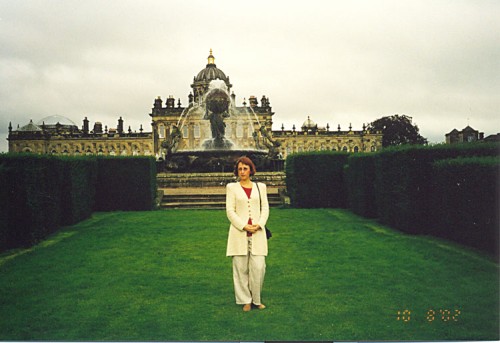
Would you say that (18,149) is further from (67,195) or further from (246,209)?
(246,209)

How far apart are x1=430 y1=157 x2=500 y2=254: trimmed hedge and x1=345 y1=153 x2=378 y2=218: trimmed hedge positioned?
376 centimetres

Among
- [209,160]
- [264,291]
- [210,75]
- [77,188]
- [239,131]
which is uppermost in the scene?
[210,75]

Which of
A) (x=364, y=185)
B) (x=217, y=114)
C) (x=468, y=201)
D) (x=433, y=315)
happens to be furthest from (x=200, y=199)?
(x=433, y=315)

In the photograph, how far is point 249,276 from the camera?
5504 millimetres

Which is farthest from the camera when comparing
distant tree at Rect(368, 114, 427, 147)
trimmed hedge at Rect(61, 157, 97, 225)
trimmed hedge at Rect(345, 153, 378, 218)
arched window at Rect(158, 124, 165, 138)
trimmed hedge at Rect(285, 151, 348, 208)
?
arched window at Rect(158, 124, 165, 138)

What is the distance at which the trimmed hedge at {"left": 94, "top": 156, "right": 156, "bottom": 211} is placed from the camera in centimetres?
1698

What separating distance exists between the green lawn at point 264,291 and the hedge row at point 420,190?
53 cm

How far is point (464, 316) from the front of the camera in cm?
503

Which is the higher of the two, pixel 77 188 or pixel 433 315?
pixel 77 188

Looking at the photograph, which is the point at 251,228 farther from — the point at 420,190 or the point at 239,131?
the point at 239,131

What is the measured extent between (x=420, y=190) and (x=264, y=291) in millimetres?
5501

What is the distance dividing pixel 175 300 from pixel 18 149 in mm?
6740

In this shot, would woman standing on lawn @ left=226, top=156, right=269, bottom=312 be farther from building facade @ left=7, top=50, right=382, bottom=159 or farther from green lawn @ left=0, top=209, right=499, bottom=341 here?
building facade @ left=7, top=50, right=382, bottom=159

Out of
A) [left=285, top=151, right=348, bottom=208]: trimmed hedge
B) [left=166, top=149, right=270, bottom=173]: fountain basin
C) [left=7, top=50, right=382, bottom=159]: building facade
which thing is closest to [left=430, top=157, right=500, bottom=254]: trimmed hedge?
[left=285, top=151, right=348, bottom=208]: trimmed hedge
